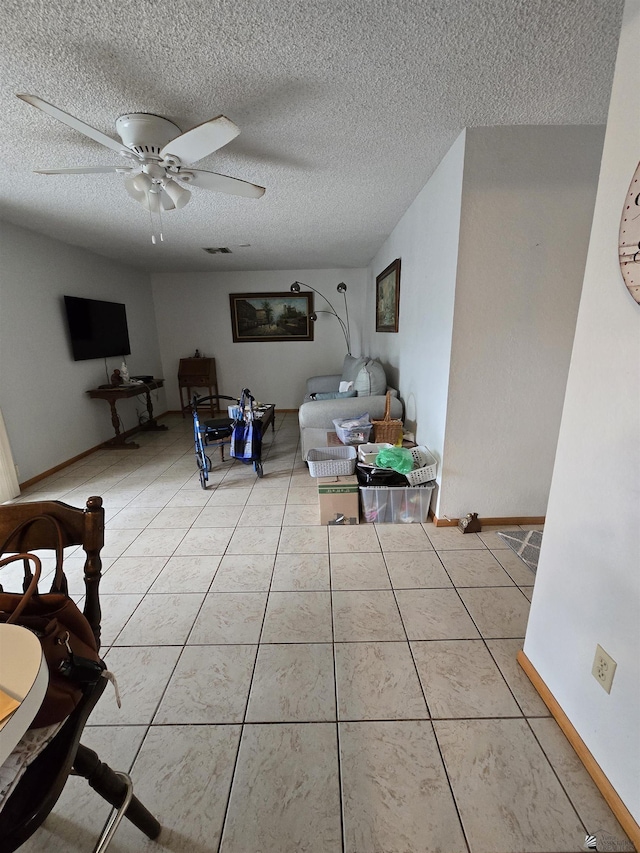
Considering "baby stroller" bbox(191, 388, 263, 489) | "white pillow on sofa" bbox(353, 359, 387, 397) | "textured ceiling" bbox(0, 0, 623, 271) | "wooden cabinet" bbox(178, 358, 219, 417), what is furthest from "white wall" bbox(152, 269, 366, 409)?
"textured ceiling" bbox(0, 0, 623, 271)

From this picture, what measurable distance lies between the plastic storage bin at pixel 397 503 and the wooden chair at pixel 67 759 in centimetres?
172

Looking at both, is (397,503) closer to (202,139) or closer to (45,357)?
(202,139)

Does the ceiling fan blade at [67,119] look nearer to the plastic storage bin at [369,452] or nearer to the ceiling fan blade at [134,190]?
the ceiling fan blade at [134,190]

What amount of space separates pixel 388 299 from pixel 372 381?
0.98m

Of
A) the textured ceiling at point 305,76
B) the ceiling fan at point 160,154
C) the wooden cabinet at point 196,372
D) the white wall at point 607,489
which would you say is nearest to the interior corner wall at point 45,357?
the textured ceiling at point 305,76

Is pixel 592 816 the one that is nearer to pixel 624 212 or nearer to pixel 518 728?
→ pixel 518 728

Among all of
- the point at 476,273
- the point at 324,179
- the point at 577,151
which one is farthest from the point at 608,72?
the point at 324,179

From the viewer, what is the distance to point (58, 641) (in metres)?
0.73

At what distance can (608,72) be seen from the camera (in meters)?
1.33

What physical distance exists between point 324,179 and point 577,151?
1.38m

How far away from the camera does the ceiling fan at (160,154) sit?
4.42 ft

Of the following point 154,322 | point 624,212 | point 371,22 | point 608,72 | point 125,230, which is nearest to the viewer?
point 624,212

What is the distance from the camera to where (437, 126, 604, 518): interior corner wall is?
5.74ft

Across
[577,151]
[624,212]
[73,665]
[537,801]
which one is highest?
[577,151]
